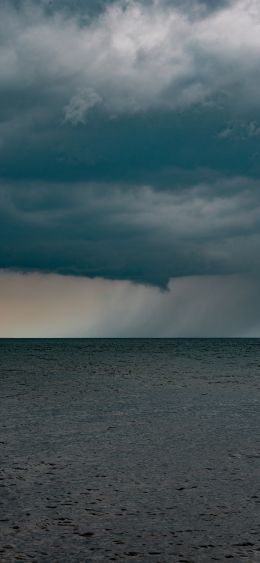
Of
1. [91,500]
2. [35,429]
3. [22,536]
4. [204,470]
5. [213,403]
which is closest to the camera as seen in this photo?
[22,536]

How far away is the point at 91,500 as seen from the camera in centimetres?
1334

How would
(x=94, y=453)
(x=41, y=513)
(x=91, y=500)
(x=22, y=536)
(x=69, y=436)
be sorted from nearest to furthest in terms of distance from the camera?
1. (x=22, y=536)
2. (x=41, y=513)
3. (x=91, y=500)
4. (x=94, y=453)
5. (x=69, y=436)

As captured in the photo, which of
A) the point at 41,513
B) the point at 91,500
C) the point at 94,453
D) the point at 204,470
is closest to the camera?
the point at 41,513

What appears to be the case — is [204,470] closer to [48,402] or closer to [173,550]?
[173,550]

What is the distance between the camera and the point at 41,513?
12.2m

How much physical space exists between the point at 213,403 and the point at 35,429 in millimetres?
13673

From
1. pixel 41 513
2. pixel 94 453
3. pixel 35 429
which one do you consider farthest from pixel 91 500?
pixel 35 429

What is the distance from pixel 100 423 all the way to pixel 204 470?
34.6 feet

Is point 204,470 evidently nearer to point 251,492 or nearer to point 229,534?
point 251,492

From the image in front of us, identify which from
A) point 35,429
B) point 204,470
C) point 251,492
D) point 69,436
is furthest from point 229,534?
point 35,429

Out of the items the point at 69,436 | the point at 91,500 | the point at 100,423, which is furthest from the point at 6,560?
the point at 100,423

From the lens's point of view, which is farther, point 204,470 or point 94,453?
point 94,453

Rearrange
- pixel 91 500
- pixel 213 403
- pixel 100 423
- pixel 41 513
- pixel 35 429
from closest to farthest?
pixel 41 513
pixel 91 500
pixel 35 429
pixel 100 423
pixel 213 403

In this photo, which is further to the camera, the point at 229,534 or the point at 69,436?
the point at 69,436
